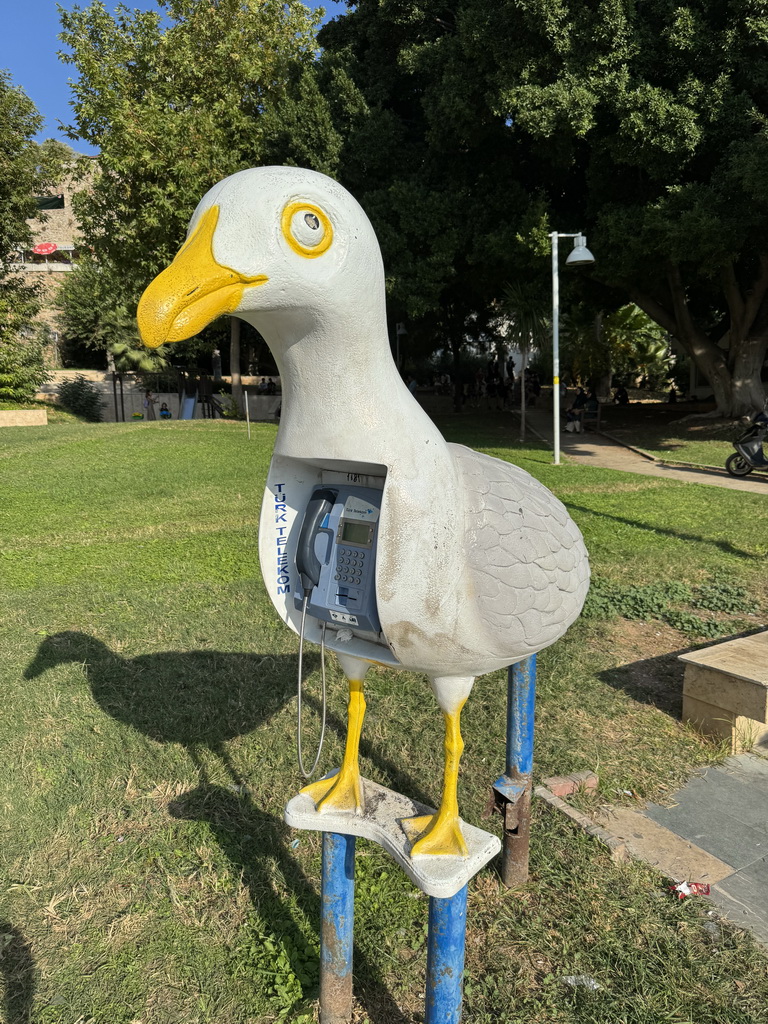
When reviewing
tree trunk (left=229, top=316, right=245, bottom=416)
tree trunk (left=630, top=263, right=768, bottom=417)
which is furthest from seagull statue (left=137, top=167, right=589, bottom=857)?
tree trunk (left=229, top=316, right=245, bottom=416)

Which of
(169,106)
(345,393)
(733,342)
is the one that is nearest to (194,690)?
(345,393)

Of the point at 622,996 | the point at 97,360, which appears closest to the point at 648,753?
the point at 622,996

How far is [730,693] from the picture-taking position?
337cm

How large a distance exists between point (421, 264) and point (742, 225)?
6121 millimetres

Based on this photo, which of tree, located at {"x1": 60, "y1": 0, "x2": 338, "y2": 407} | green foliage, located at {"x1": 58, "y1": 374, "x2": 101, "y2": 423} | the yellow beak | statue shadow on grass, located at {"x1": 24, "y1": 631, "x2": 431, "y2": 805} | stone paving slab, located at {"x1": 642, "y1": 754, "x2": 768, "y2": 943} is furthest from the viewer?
green foliage, located at {"x1": 58, "y1": 374, "x2": 101, "y2": 423}

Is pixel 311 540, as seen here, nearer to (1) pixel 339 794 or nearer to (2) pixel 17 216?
(1) pixel 339 794

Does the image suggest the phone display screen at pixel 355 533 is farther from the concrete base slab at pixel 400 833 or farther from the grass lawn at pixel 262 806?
the grass lawn at pixel 262 806

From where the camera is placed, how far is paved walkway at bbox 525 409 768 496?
1048 centimetres

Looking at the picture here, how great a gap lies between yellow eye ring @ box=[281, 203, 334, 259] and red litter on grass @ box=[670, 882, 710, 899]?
8.00 ft

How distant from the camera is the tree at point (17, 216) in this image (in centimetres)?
1923

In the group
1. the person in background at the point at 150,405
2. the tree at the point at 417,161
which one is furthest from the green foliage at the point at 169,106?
the person in background at the point at 150,405

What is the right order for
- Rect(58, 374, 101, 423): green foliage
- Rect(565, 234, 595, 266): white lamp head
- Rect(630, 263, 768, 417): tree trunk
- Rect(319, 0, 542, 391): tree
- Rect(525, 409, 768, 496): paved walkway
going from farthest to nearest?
Rect(58, 374, 101, 423): green foliage → Rect(630, 263, 768, 417): tree trunk → Rect(319, 0, 542, 391): tree → Rect(565, 234, 595, 266): white lamp head → Rect(525, 409, 768, 496): paved walkway

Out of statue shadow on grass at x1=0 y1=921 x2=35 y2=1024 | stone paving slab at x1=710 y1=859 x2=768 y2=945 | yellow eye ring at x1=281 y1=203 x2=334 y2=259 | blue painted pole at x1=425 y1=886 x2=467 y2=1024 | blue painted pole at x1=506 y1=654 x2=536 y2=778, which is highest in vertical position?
yellow eye ring at x1=281 y1=203 x2=334 y2=259

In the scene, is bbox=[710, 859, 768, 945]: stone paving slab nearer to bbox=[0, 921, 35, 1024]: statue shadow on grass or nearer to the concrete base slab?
the concrete base slab
